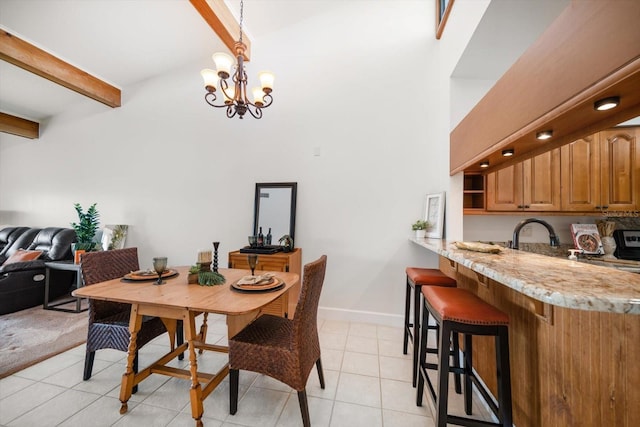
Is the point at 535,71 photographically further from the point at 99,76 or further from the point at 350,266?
the point at 99,76

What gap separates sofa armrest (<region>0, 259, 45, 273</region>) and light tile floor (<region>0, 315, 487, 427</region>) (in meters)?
1.79

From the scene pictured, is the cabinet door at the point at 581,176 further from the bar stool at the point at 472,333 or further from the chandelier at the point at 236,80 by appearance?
the chandelier at the point at 236,80

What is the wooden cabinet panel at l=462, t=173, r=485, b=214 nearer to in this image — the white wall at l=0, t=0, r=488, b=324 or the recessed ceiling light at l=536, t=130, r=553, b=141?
the white wall at l=0, t=0, r=488, b=324

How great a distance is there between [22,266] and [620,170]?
6.94 metres

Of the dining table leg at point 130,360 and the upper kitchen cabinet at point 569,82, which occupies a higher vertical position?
the upper kitchen cabinet at point 569,82

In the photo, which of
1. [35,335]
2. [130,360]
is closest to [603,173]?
[130,360]

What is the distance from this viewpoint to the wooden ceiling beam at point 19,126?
454cm

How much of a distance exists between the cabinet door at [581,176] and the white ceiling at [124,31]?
10.7ft

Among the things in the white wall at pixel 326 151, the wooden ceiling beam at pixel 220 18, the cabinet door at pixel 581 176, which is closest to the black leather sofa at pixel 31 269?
the white wall at pixel 326 151

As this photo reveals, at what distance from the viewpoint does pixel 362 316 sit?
9.88 ft

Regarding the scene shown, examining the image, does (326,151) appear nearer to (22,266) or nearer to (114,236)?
(114,236)

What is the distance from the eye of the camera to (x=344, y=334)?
8.85 ft

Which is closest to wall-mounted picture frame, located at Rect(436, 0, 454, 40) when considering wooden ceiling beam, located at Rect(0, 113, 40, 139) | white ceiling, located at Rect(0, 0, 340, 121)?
white ceiling, located at Rect(0, 0, 340, 121)

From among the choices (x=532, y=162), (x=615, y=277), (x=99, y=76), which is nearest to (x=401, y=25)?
(x=532, y=162)
